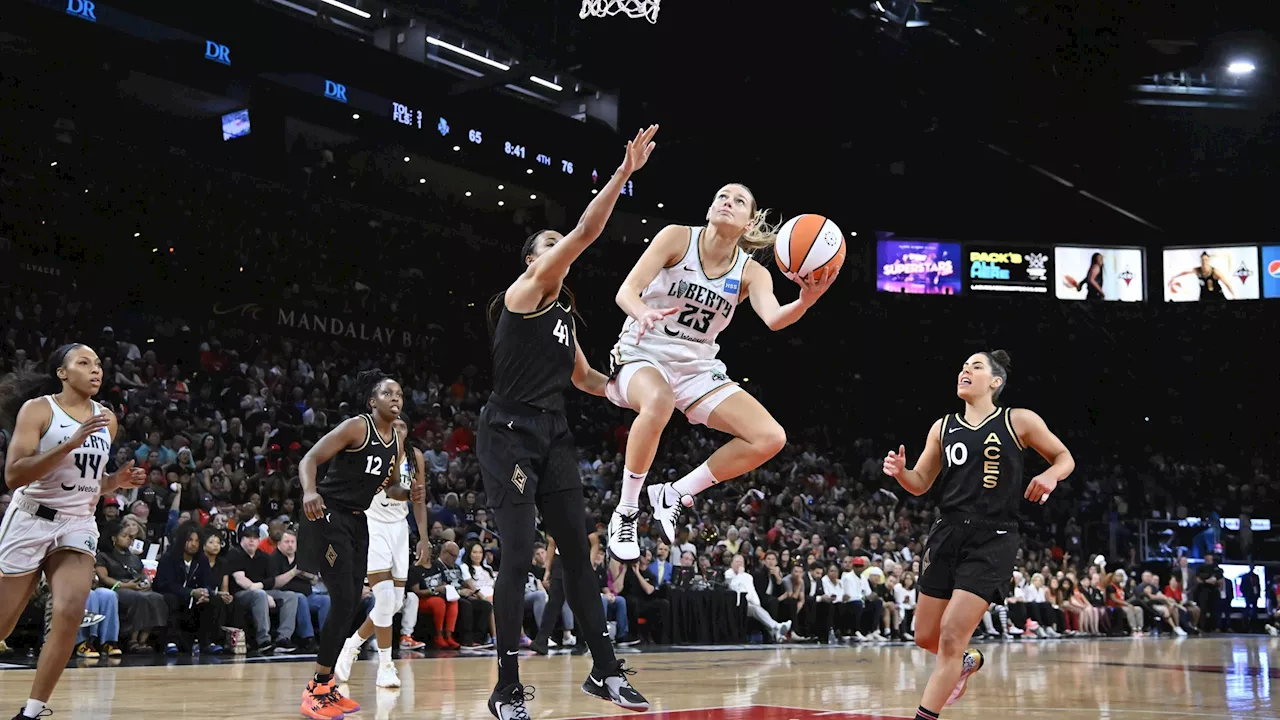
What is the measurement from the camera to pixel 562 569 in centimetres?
514

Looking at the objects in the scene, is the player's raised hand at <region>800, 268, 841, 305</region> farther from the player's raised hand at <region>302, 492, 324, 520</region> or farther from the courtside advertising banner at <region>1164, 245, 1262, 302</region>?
the courtside advertising banner at <region>1164, 245, 1262, 302</region>

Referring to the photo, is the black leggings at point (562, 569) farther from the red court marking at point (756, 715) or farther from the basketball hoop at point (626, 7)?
the basketball hoop at point (626, 7)

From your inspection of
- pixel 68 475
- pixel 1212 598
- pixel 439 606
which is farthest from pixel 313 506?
pixel 1212 598

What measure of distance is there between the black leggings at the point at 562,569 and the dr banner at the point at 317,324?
1577 centimetres

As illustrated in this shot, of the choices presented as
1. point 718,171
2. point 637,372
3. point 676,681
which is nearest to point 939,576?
point 637,372

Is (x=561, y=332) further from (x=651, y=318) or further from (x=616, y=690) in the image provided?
(x=616, y=690)

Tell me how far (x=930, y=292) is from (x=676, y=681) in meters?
Answer: 22.2

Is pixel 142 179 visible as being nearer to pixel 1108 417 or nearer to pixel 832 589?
pixel 832 589

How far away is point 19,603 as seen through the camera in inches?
208

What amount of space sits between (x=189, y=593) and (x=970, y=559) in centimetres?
818

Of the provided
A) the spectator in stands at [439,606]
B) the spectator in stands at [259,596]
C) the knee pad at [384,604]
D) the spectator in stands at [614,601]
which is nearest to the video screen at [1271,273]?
the spectator in stands at [614,601]

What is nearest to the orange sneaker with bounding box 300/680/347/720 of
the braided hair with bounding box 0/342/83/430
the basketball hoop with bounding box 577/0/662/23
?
the braided hair with bounding box 0/342/83/430

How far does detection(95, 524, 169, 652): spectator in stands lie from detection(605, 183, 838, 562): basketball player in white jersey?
6716 mm

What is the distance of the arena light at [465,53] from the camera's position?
22.7m
